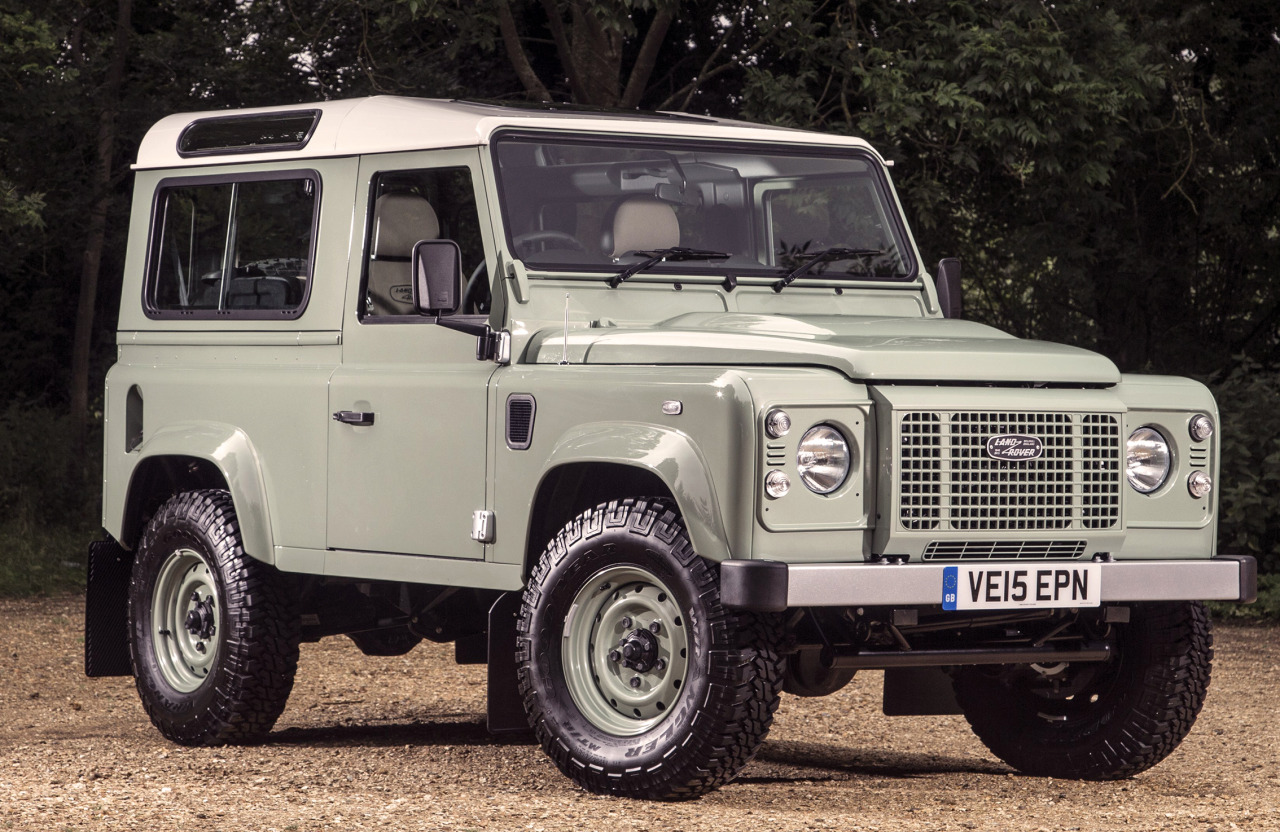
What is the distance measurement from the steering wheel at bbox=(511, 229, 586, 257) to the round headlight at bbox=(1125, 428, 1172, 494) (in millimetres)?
2049

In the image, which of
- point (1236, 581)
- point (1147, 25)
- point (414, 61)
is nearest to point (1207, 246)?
point (1147, 25)

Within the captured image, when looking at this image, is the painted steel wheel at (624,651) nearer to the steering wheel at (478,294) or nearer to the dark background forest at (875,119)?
the steering wheel at (478,294)

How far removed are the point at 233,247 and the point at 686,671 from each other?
123 inches

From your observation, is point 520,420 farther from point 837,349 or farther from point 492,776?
point 492,776

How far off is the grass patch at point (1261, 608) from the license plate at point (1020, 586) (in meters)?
7.86

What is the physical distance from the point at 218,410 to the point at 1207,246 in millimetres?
13263

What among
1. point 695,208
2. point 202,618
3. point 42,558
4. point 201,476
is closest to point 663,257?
point 695,208

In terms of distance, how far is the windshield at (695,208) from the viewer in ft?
23.4

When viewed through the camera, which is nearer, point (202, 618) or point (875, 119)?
point (202, 618)

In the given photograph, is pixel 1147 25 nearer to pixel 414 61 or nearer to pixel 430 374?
pixel 414 61

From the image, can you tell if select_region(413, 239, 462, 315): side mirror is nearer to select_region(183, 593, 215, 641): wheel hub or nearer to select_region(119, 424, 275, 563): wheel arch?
select_region(119, 424, 275, 563): wheel arch

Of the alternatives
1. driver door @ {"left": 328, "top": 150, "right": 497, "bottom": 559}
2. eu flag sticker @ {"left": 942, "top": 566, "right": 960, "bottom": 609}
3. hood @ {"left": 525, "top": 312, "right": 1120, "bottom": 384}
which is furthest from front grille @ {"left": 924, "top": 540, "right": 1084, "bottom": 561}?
driver door @ {"left": 328, "top": 150, "right": 497, "bottom": 559}

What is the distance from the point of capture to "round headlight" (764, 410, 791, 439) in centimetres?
589

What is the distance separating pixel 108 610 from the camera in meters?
8.72
